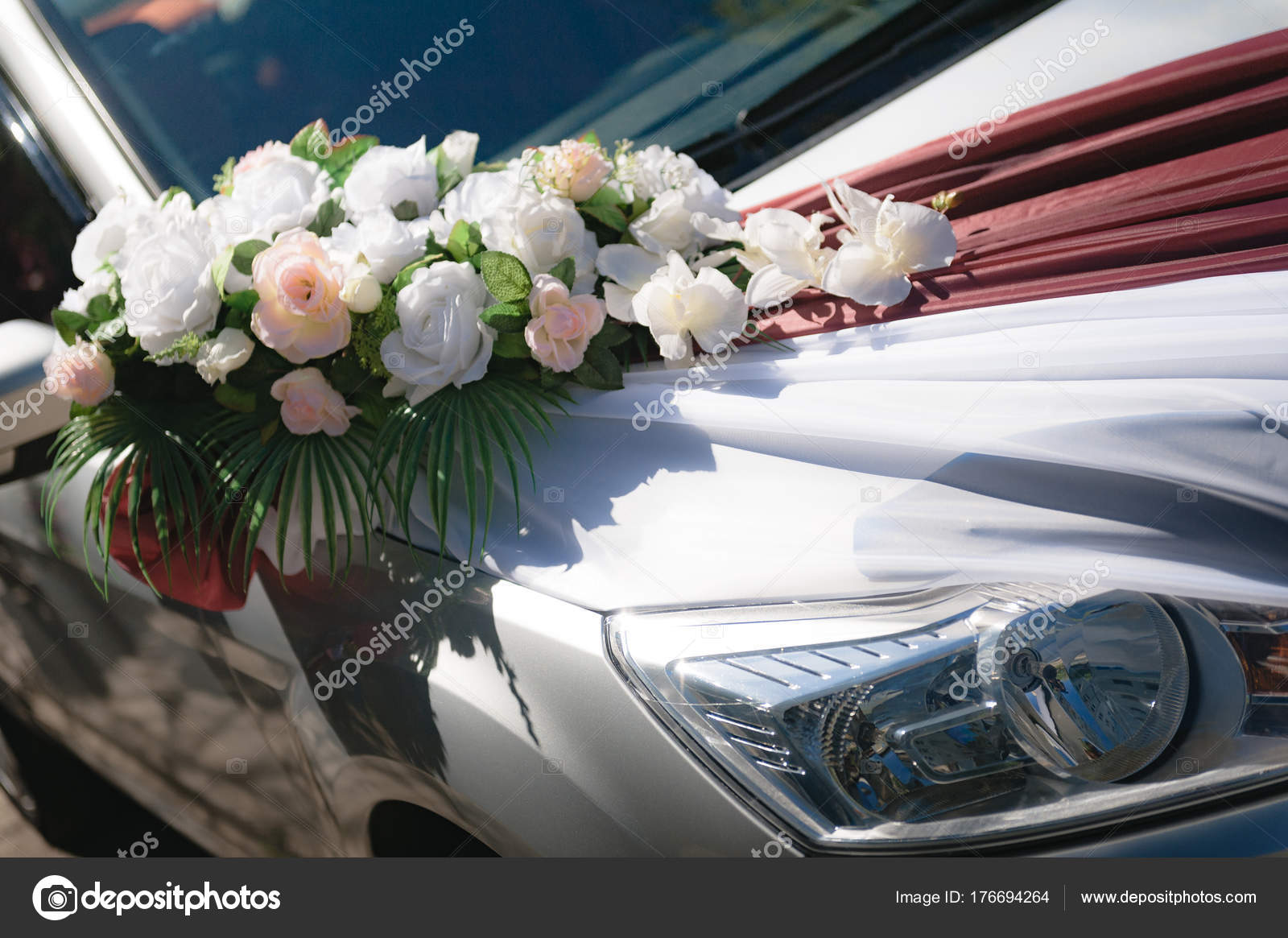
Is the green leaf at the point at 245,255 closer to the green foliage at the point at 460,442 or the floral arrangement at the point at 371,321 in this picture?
the floral arrangement at the point at 371,321

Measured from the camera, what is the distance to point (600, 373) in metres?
1.36

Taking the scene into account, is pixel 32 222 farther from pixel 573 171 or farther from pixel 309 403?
pixel 573 171

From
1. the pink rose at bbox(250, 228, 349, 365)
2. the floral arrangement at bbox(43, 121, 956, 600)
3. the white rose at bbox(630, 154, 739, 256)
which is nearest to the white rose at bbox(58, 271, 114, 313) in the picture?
the floral arrangement at bbox(43, 121, 956, 600)

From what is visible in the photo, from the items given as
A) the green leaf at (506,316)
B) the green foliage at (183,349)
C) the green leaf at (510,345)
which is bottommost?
the green leaf at (510,345)

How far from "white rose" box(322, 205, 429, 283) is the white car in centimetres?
33

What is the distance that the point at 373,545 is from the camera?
1348 millimetres

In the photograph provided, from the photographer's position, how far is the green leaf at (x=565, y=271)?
1355mm

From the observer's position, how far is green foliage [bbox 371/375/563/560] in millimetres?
1279

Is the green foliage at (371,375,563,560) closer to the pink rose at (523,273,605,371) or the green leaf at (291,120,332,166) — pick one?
the pink rose at (523,273,605,371)

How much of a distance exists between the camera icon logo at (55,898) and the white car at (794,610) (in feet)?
0.90

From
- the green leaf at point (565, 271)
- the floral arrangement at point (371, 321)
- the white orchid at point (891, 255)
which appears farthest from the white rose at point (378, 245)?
the white orchid at point (891, 255)

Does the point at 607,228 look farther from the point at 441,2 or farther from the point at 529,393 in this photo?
the point at 441,2

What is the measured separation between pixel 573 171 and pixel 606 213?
3.3 inches

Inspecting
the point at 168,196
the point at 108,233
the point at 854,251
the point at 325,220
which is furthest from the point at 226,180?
the point at 854,251
